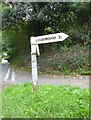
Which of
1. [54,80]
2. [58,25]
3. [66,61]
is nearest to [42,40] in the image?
[54,80]

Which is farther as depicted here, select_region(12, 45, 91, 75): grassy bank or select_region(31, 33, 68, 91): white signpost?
select_region(12, 45, 91, 75): grassy bank

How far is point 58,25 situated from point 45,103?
4.42m

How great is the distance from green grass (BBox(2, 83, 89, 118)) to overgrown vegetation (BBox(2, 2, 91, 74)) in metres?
2.41

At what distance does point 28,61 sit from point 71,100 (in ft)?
14.2

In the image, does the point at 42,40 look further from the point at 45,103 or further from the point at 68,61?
the point at 68,61

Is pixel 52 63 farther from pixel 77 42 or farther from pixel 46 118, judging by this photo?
pixel 46 118

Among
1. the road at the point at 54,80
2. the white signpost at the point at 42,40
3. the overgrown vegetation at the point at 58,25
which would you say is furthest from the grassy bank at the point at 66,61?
the white signpost at the point at 42,40

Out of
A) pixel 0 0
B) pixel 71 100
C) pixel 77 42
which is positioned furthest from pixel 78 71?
pixel 71 100

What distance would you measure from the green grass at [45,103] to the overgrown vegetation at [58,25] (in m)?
2.41

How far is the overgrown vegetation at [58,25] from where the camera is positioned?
615 cm

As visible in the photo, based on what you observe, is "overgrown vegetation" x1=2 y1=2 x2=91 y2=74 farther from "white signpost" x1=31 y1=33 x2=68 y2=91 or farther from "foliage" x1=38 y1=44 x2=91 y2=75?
"white signpost" x1=31 y1=33 x2=68 y2=91

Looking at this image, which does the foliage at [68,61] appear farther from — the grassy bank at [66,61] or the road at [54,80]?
the road at [54,80]

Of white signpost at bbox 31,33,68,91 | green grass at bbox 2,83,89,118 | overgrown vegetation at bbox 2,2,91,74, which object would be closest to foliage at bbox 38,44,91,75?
overgrown vegetation at bbox 2,2,91,74

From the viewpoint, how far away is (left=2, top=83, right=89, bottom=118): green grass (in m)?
2.60
